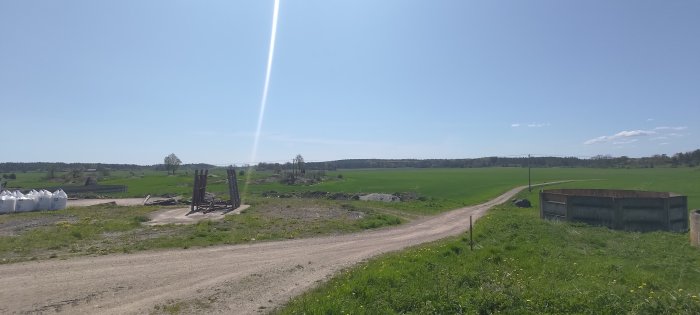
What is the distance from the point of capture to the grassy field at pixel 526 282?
834 centimetres

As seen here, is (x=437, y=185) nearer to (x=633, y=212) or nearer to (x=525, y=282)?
(x=633, y=212)

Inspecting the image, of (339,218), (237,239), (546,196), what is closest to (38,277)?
(237,239)

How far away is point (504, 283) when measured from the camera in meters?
9.95

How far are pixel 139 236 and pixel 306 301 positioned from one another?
15056 mm

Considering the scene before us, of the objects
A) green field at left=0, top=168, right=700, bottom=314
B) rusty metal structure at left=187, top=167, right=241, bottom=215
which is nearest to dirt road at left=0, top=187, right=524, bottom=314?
green field at left=0, top=168, right=700, bottom=314

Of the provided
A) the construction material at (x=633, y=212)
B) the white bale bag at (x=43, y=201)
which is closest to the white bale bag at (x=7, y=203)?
the white bale bag at (x=43, y=201)

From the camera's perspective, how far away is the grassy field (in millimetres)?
8336

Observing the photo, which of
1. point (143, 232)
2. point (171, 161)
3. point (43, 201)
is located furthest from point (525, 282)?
point (171, 161)

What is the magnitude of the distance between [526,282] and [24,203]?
41760 millimetres

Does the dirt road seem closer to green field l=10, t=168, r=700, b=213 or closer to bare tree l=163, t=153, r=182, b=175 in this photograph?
green field l=10, t=168, r=700, b=213

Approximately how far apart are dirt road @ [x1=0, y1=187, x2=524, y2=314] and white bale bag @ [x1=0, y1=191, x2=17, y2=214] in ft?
90.5

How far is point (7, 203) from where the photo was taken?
118ft

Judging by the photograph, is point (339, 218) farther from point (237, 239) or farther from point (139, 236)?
point (139, 236)

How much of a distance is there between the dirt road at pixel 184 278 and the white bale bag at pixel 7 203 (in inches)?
1087
